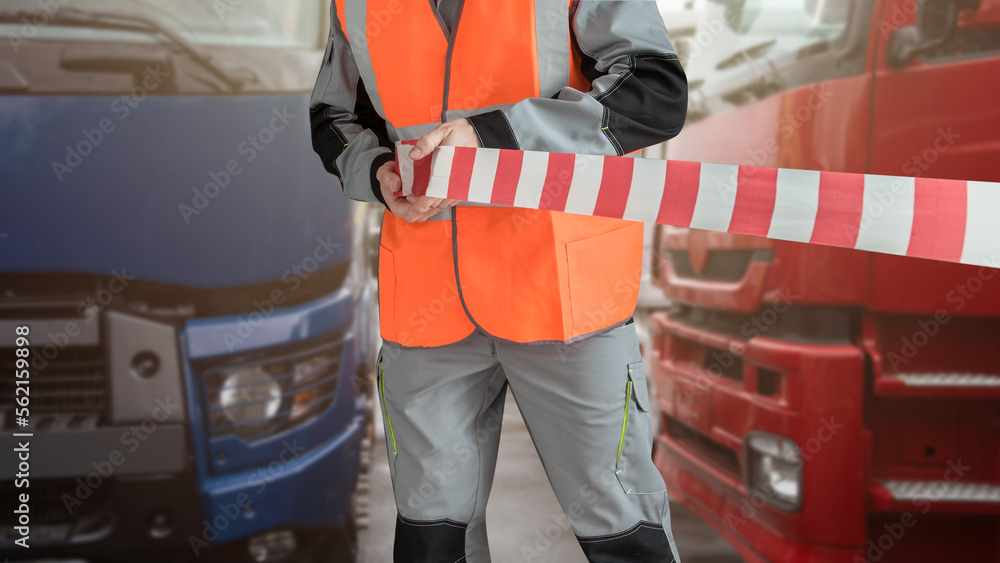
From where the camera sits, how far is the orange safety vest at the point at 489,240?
1.14m

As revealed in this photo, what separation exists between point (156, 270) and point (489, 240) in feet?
4.20

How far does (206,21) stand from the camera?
2.04 m

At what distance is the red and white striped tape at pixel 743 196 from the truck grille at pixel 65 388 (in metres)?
1.37

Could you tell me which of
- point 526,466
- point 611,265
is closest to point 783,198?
point 611,265

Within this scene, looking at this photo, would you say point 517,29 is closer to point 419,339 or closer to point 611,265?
point 611,265

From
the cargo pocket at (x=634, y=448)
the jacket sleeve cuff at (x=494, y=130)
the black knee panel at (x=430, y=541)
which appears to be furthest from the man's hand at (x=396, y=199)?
the black knee panel at (x=430, y=541)

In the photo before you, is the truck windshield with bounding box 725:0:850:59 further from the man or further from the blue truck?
the blue truck

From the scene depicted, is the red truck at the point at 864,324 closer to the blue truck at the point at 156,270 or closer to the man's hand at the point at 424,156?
the man's hand at the point at 424,156

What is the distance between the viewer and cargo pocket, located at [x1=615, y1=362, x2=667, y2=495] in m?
1.19

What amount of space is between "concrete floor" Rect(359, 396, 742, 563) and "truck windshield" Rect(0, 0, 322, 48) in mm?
1562

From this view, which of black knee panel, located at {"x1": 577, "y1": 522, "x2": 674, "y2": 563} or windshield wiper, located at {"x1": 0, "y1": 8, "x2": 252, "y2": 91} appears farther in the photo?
windshield wiper, located at {"x1": 0, "y1": 8, "x2": 252, "y2": 91}

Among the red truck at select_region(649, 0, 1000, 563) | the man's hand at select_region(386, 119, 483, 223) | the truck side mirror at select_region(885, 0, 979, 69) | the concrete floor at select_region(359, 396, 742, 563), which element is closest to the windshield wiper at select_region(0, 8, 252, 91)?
the man's hand at select_region(386, 119, 483, 223)

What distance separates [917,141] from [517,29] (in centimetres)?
129

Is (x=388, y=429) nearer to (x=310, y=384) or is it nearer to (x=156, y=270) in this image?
(x=310, y=384)
